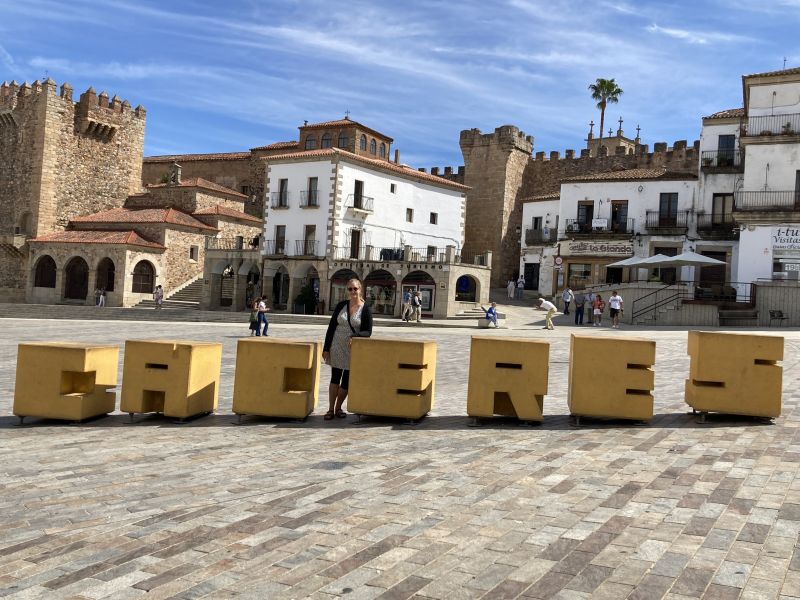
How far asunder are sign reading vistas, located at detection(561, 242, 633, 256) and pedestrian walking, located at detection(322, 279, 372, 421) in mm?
33429

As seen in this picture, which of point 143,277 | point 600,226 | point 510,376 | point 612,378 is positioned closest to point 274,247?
point 143,277

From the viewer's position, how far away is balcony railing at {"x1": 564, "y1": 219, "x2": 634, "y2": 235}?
39562mm

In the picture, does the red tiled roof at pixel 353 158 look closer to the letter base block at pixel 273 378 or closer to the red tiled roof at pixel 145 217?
the red tiled roof at pixel 145 217

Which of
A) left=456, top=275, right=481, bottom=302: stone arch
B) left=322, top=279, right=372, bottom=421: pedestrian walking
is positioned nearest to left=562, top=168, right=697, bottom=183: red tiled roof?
left=456, top=275, right=481, bottom=302: stone arch

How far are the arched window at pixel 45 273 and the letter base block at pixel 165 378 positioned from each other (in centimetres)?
4103

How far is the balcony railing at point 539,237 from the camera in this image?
44.2 m

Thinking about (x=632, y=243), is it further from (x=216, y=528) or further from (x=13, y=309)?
(x=216, y=528)

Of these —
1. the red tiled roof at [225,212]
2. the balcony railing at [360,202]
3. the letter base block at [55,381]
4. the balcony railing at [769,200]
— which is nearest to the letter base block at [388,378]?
the letter base block at [55,381]

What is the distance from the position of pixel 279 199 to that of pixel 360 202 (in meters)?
4.65

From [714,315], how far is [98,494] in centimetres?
2651

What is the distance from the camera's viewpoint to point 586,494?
16.9ft

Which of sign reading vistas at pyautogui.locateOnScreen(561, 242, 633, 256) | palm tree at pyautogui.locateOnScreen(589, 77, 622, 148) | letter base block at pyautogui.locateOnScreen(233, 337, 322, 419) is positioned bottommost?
letter base block at pyautogui.locateOnScreen(233, 337, 322, 419)

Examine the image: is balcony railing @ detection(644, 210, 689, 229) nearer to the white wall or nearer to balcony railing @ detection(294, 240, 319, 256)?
the white wall

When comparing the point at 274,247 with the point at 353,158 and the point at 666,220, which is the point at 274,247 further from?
the point at 666,220
